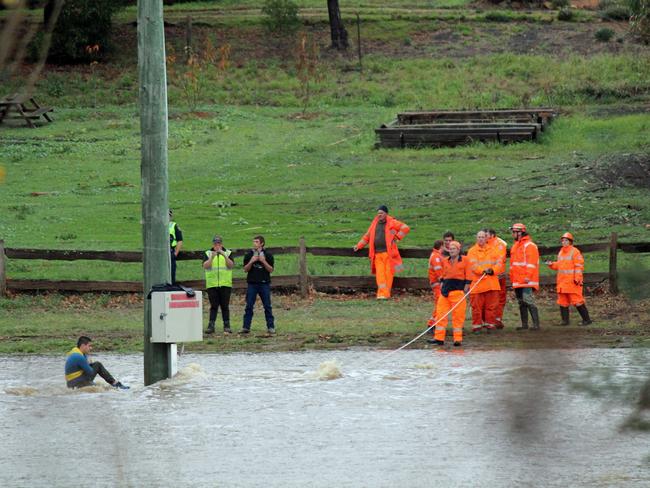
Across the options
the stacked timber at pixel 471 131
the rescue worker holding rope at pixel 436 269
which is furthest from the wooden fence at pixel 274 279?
the stacked timber at pixel 471 131

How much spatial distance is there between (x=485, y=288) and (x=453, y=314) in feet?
5.20

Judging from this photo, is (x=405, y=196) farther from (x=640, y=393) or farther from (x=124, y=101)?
(x=640, y=393)

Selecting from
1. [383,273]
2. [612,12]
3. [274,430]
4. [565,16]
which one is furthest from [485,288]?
[565,16]

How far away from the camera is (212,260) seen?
21469mm

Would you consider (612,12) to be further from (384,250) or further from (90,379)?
(384,250)

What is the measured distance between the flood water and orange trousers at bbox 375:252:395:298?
19.8 ft

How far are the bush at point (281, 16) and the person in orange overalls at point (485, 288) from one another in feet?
148

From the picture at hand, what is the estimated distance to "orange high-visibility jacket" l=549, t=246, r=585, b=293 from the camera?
20594 mm

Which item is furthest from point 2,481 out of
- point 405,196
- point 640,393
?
point 405,196

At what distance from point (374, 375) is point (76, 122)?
36.2 m

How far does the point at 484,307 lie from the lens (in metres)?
21.1

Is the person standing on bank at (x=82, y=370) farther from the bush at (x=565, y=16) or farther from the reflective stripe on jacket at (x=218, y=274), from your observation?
the bush at (x=565, y=16)

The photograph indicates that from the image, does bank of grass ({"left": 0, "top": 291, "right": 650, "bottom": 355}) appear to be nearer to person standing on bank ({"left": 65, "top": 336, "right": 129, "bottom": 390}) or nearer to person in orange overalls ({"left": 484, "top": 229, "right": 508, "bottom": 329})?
person in orange overalls ({"left": 484, "top": 229, "right": 508, "bottom": 329})

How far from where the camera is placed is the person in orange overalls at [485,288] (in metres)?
21.0
